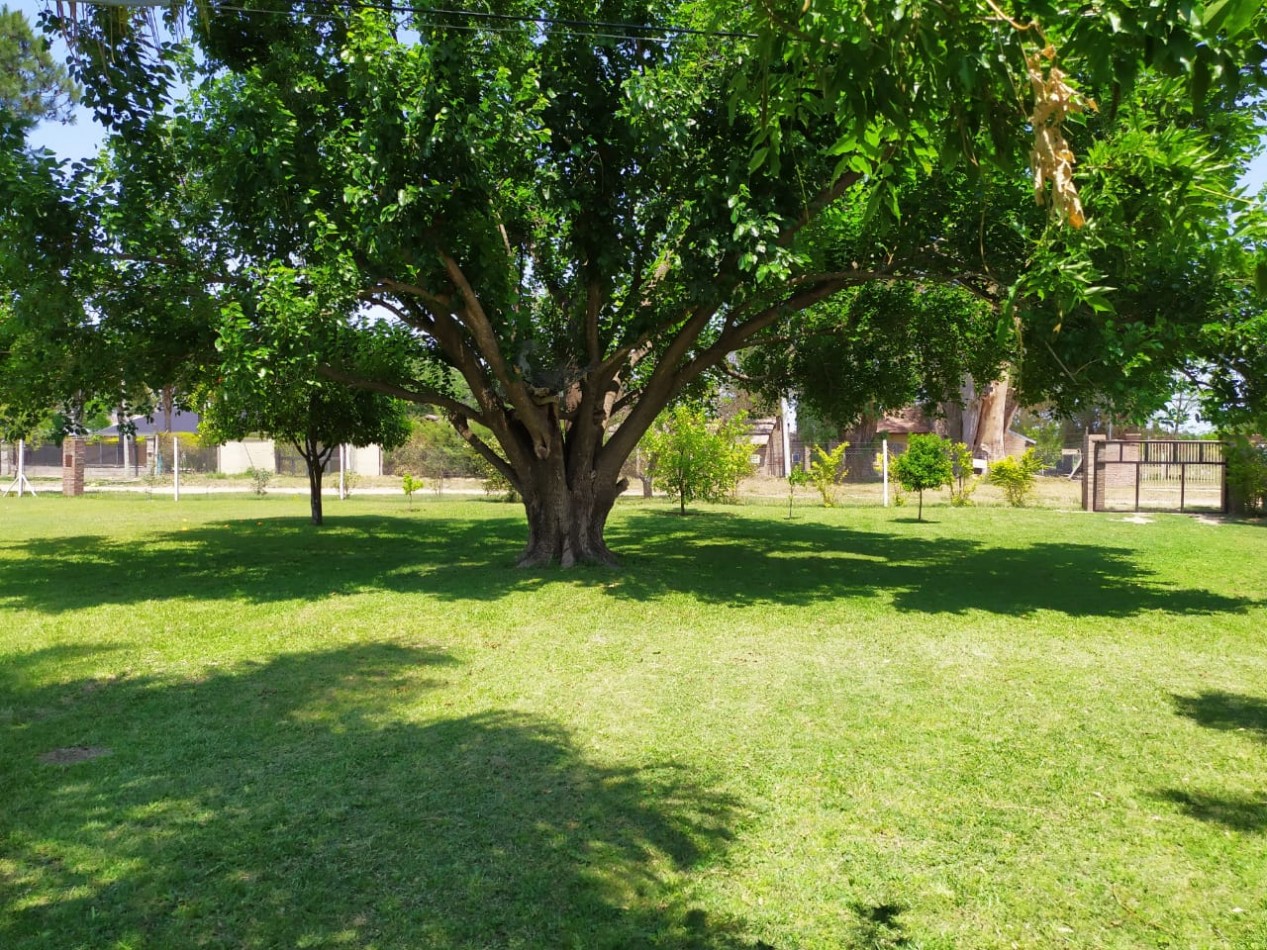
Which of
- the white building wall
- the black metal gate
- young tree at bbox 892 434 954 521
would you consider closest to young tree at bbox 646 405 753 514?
young tree at bbox 892 434 954 521

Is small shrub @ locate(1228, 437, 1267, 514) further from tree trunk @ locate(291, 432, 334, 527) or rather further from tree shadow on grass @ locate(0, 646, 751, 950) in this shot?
tree shadow on grass @ locate(0, 646, 751, 950)

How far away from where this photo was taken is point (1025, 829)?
391cm

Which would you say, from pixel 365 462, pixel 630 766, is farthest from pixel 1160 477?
pixel 365 462

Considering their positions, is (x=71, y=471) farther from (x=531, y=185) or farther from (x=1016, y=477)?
(x=1016, y=477)

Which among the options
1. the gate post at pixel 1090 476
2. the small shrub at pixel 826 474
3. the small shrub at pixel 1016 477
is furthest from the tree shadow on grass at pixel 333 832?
the small shrub at pixel 1016 477

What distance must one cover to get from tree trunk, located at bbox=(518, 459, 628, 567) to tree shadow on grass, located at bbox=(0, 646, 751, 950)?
6.53 metres

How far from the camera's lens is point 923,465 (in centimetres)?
2130

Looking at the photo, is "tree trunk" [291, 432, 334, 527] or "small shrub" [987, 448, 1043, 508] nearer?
"tree trunk" [291, 432, 334, 527]

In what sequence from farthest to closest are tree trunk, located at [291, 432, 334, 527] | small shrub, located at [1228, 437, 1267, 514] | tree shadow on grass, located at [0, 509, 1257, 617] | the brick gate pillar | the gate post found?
the brick gate pillar
the gate post
small shrub, located at [1228, 437, 1267, 514]
tree trunk, located at [291, 432, 334, 527]
tree shadow on grass, located at [0, 509, 1257, 617]

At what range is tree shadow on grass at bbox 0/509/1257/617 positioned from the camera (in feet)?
33.3

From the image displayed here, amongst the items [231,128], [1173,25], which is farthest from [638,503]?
[1173,25]

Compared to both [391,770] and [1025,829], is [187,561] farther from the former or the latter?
[1025,829]

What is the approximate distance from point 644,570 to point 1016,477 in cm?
1650

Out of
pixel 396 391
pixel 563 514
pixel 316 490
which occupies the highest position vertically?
pixel 396 391
